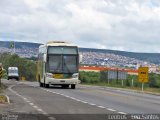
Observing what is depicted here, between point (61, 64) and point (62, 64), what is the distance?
0.09m

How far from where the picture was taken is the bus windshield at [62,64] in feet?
160

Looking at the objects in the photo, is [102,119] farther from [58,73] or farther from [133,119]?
[58,73]

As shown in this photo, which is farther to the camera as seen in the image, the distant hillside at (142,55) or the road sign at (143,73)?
the distant hillside at (142,55)

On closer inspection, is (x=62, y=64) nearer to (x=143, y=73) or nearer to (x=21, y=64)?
(x=143, y=73)

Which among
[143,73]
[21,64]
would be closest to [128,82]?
[143,73]

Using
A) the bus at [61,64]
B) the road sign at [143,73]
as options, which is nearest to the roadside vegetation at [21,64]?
the road sign at [143,73]

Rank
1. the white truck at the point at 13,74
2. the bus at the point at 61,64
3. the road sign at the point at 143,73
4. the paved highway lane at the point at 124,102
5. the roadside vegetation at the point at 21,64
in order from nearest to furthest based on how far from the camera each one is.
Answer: the paved highway lane at the point at 124,102, the bus at the point at 61,64, the road sign at the point at 143,73, the white truck at the point at 13,74, the roadside vegetation at the point at 21,64

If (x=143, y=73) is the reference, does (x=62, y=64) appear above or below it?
above

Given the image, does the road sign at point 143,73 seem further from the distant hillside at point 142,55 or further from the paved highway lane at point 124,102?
the distant hillside at point 142,55

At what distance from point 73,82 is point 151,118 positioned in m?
28.9

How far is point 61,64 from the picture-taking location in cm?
4894

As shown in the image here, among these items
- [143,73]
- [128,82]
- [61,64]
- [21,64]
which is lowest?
[128,82]

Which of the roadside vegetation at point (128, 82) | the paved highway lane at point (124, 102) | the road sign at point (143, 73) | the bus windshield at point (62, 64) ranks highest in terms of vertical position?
the bus windshield at point (62, 64)

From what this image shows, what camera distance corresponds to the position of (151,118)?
2028 cm
